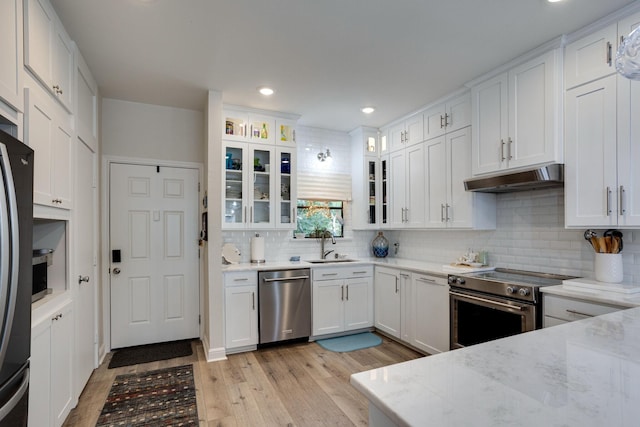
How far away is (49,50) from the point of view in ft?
6.69

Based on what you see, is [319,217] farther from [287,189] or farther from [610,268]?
[610,268]

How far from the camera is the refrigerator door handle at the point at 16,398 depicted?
122 centimetres

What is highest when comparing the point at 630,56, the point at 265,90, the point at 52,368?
the point at 265,90

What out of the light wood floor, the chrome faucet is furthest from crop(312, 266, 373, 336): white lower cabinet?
the chrome faucet

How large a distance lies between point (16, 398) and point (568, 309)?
3.04 m

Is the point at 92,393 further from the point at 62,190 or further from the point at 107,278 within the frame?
the point at 62,190

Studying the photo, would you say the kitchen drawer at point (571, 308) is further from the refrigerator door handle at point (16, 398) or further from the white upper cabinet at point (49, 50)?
the white upper cabinet at point (49, 50)

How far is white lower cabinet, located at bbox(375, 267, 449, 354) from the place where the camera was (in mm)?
3262

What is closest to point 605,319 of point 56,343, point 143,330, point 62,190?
point 56,343

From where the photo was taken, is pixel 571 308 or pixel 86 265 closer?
pixel 571 308

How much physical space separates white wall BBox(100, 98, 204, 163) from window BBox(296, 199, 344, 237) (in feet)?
4.99

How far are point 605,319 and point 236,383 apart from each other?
8.71ft

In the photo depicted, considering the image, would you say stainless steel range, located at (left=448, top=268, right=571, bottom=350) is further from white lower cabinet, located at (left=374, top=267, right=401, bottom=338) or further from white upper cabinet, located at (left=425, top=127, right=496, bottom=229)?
white lower cabinet, located at (left=374, top=267, right=401, bottom=338)

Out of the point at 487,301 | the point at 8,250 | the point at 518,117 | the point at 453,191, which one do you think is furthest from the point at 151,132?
the point at 487,301
